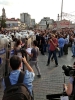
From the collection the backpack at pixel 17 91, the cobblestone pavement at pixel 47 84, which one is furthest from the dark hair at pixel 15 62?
the cobblestone pavement at pixel 47 84

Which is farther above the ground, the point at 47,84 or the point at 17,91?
the point at 17,91

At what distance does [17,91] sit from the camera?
352 cm

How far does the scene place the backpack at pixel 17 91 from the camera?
3.50 m

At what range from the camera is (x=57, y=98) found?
5.00 metres

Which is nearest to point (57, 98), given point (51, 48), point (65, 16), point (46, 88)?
point (46, 88)

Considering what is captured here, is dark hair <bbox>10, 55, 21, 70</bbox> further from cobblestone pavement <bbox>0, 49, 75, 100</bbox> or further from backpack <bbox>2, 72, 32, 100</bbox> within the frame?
cobblestone pavement <bbox>0, 49, 75, 100</bbox>

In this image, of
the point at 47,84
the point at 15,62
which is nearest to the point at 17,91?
the point at 15,62

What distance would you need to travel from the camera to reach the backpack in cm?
350

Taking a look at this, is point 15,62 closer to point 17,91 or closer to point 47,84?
point 17,91

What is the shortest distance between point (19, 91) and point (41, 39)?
1593 centimetres

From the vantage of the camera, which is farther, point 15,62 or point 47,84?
point 47,84

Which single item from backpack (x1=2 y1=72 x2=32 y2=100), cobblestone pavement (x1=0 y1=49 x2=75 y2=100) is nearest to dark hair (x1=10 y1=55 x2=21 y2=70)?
backpack (x1=2 y1=72 x2=32 y2=100)

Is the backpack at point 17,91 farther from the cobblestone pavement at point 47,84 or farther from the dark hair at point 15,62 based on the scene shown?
the cobblestone pavement at point 47,84

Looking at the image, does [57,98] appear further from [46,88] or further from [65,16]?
[65,16]
